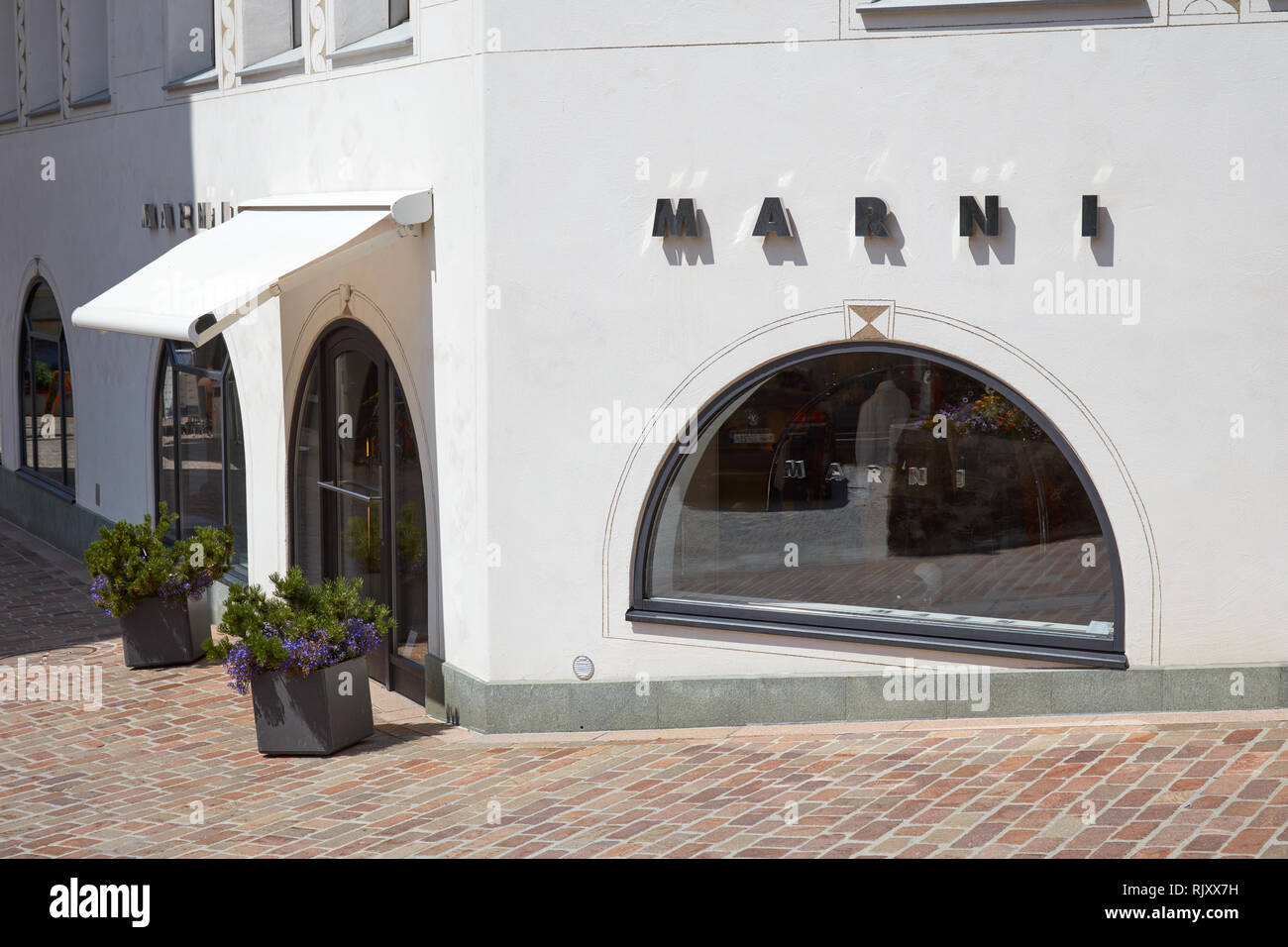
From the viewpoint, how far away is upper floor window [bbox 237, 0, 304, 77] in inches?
441

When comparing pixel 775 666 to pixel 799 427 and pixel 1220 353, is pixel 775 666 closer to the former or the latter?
pixel 799 427

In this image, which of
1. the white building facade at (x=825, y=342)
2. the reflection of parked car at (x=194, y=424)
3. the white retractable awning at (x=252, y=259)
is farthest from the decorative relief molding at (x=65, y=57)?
the white building facade at (x=825, y=342)

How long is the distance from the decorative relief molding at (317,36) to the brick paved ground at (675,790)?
456cm

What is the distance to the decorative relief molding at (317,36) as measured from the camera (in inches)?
395

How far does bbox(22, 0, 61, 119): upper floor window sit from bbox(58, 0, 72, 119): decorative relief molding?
3.07 feet

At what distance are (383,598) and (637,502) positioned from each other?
2603mm

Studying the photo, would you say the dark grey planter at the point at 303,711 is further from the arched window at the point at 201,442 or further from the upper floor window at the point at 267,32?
the upper floor window at the point at 267,32

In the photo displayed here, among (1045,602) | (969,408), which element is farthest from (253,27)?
(1045,602)

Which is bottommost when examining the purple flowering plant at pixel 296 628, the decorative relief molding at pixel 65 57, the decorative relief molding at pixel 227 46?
the purple flowering plant at pixel 296 628

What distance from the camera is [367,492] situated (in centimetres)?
1052

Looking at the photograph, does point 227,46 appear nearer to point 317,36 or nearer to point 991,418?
point 317,36

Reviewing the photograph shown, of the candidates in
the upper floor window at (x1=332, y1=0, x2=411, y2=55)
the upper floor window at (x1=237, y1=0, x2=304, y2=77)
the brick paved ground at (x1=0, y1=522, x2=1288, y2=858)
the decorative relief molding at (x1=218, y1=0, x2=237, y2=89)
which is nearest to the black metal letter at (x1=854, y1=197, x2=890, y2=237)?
the brick paved ground at (x1=0, y1=522, x2=1288, y2=858)

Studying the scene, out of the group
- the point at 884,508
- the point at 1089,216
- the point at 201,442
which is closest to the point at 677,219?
the point at 884,508

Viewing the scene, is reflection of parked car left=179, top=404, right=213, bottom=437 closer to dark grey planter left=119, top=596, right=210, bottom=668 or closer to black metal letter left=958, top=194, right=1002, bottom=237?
dark grey planter left=119, top=596, right=210, bottom=668
